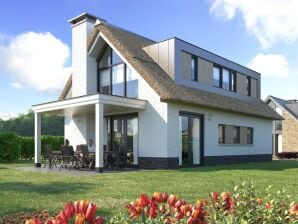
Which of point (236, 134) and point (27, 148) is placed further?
point (27, 148)

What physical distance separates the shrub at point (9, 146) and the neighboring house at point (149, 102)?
15.1 ft

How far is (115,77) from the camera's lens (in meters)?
18.8

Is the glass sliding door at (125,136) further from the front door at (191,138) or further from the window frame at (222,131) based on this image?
the window frame at (222,131)

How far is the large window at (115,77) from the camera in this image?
17.8 metres

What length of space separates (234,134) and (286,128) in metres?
17.4

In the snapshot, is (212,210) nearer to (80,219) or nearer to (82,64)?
(80,219)

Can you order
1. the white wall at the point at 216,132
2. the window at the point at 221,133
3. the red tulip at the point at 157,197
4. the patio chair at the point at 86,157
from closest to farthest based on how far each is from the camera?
the red tulip at the point at 157,197, the patio chair at the point at 86,157, the white wall at the point at 216,132, the window at the point at 221,133

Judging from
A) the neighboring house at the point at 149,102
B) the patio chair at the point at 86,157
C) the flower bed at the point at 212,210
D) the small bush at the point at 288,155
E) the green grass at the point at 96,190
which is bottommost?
the small bush at the point at 288,155

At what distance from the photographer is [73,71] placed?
2009 centimetres

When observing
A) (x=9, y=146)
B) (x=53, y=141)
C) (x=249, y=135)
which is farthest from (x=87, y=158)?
(x=53, y=141)

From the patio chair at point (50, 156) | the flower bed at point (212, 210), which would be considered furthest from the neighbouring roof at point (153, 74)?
the flower bed at point (212, 210)

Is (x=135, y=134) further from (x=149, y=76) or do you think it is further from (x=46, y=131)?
(x=46, y=131)

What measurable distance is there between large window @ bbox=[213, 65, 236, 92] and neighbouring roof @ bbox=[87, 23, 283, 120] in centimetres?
92

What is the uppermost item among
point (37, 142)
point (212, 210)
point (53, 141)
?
point (212, 210)
